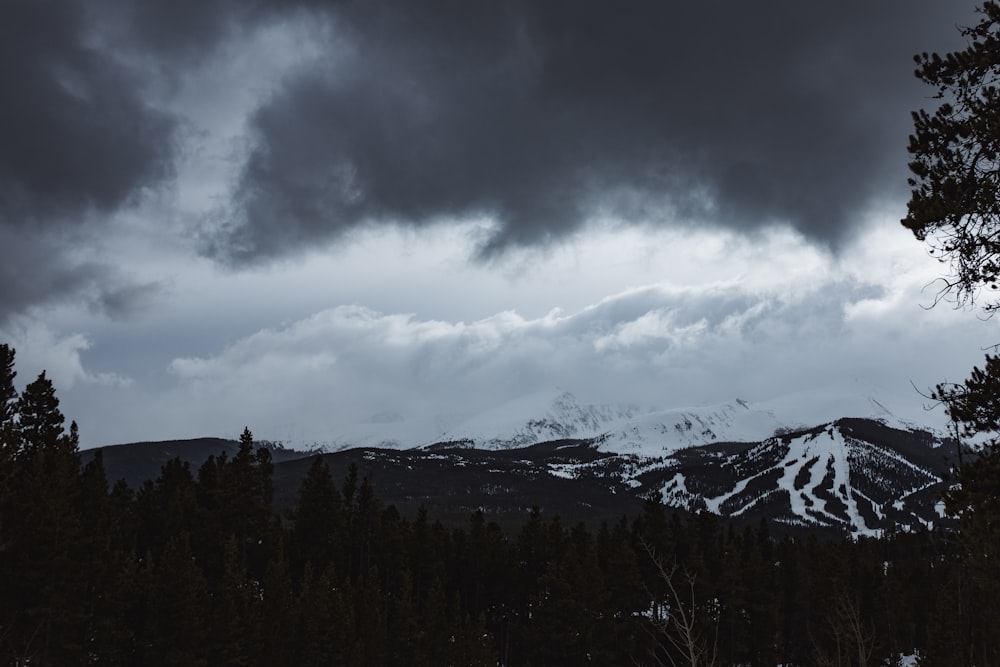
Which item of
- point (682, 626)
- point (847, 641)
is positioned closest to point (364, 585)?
point (847, 641)

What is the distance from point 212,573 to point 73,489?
634 inches

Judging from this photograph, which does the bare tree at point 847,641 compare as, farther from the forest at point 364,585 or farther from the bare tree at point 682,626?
the bare tree at point 682,626

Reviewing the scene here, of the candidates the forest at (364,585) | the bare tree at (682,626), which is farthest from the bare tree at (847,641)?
the bare tree at (682,626)

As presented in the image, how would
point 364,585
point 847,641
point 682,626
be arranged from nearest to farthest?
point 682,626
point 847,641
point 364,585

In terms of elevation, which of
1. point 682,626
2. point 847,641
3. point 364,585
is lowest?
point 364,585

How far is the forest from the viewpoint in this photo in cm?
3381

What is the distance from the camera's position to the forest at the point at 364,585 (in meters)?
33.8

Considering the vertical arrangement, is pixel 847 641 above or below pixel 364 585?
above

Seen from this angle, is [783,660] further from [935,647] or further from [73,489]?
[73,489]

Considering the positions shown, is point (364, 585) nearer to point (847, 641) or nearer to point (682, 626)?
point (847, 641)

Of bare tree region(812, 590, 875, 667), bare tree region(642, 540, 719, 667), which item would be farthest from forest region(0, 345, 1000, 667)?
bare tree region(642, 540, 719, 667)

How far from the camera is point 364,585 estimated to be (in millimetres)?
64812

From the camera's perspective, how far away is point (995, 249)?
11.4 meters

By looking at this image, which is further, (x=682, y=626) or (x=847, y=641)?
(x=847, y=641)
